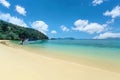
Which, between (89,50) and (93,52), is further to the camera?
(89,50)

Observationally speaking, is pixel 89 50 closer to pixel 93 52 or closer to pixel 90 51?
pixel 90 51

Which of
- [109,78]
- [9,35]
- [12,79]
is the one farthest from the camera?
[9,35]

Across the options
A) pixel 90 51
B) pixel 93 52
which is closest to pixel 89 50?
pixel 90 51

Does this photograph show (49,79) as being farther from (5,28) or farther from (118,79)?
(5,28)

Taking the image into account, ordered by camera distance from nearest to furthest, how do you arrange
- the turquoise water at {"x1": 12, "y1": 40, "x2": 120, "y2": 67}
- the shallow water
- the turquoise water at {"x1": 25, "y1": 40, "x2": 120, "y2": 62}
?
the shallow water, the turquoise water at {"x1": 12, "y1": 40, "x2": 120, "y2": 67}, the turquoise water at {"x1": 25, "y1": 40, "x2": 120, "y2": 62}

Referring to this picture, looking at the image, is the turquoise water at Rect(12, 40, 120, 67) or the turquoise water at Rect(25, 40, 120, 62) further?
the turquoise water at Rect(25, 40, 120, 62)

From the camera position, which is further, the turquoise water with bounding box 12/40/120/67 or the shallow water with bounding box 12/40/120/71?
the turquoise water with bounding box 12/40/120/67

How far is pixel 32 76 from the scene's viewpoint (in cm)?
481

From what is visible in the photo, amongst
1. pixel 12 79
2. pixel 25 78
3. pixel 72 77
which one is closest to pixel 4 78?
pixel 12 79

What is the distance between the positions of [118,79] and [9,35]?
2732 inches

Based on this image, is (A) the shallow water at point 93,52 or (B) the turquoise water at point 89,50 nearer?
(A) the shallow water at point 93,52

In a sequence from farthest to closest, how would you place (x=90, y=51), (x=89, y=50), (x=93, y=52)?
(x=89, y=50) < (x=90, y=51) < (x=93, y=52)

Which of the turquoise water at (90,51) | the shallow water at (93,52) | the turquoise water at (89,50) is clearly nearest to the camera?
the shallow water at (93,52)

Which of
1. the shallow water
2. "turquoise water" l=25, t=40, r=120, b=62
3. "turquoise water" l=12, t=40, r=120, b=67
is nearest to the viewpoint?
the shallow water
